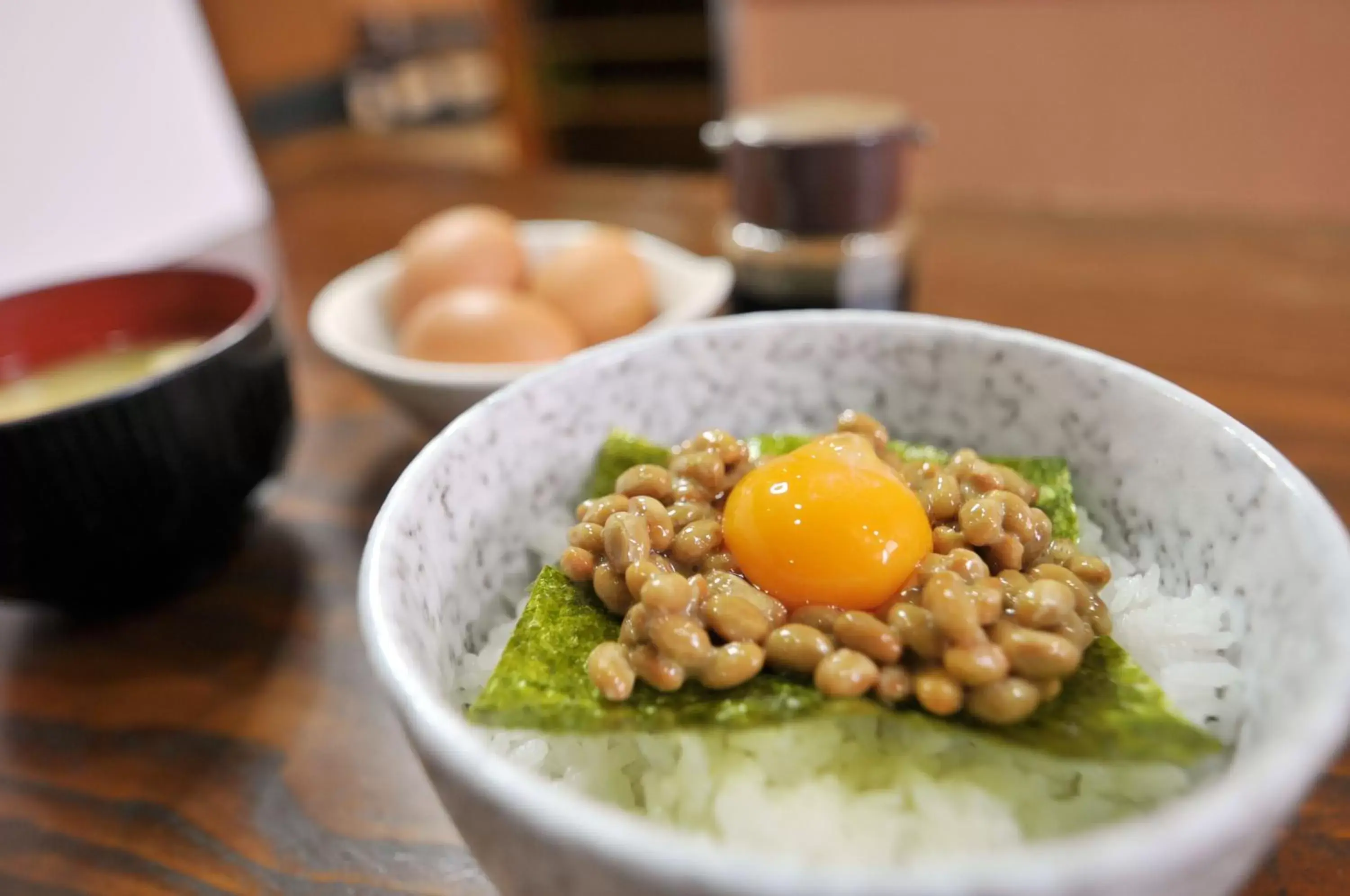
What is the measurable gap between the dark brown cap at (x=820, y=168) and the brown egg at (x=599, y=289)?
0.27 metres

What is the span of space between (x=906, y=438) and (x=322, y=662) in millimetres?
703

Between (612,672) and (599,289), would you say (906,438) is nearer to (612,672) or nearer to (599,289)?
(612,672)

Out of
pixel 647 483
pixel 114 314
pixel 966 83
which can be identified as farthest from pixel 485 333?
pixel 966 83

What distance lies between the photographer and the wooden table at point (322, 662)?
86cm

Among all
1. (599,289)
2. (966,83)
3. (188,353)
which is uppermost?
(188,353)

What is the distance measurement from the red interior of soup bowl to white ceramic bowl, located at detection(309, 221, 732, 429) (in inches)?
6.2

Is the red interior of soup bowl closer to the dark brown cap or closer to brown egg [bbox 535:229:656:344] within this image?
brown egg [bbox 535:229:656:344]

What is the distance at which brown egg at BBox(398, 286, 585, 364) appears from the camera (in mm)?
1434

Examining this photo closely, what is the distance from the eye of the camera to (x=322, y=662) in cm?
109

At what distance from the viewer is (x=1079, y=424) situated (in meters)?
0.93

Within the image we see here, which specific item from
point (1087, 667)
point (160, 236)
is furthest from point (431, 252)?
point (160, 236)

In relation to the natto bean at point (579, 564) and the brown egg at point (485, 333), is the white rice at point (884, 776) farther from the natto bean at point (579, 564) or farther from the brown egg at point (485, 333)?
the brown egg at point (485, 333)

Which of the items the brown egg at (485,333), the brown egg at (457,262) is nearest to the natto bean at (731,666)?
the brown egg at (485,333)

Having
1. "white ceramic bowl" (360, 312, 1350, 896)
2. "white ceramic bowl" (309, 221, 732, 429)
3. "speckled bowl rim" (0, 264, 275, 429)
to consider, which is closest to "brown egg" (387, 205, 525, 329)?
"white ceramic bowl" (309, 221, 732, 429)
